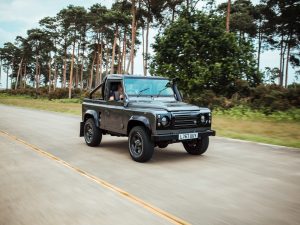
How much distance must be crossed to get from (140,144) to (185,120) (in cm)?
111

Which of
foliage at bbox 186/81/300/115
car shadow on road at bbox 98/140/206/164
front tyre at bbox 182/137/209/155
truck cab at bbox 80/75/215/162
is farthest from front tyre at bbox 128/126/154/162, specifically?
foliage at bbox 186/81/300/115

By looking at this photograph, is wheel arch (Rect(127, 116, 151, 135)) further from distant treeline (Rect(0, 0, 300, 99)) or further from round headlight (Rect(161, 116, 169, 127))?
distant treeline (Rect(0, 0, 300, 99))

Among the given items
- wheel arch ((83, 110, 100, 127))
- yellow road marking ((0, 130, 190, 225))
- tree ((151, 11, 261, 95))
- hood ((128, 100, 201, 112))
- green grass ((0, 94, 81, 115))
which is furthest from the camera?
green grass ((0, 94, 81, 115))

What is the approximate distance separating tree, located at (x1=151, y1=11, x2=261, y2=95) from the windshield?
11921 millimetres

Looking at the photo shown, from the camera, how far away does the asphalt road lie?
13.1ft

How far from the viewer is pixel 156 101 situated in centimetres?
782

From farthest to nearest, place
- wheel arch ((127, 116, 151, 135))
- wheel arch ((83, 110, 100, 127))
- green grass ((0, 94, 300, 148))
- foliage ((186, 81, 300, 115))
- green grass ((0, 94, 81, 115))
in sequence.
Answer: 1. green grass ((0, 94, 81, 115))
2. foliage ((186, 81, 300, 115))
3. green grass ((0, 94, 300, 148))
4. wheel arch ((83, 110, 100, 127))
5. wheel arch ((127, 116, 151, 135))

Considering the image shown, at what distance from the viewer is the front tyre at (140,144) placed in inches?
274

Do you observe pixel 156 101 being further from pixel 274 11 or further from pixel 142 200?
pixel 274 11

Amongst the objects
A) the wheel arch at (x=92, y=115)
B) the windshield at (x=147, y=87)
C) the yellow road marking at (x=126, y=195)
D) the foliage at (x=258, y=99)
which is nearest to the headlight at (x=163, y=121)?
the windshield at (x=147, y=87)

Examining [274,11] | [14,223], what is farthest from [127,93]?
[274,11]

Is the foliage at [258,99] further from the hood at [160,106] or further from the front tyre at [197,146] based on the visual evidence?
the hood at [160,106]

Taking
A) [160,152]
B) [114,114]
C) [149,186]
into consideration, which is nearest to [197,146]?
[160,152]

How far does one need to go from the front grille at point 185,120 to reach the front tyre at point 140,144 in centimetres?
66
